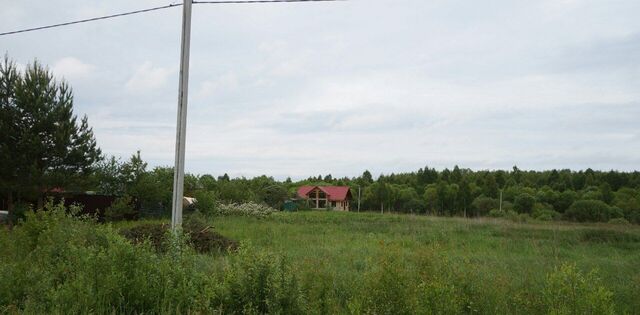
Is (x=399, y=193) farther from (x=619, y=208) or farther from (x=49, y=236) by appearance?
(x=49, y=236)

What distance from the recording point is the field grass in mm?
6512

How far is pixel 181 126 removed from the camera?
8.30m

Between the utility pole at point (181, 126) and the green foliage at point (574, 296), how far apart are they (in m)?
5.65

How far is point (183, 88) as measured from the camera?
8.41 m

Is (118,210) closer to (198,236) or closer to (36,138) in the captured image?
(36,138)

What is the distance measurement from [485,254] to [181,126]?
338 inches

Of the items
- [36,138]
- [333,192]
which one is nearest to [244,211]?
[36,138]

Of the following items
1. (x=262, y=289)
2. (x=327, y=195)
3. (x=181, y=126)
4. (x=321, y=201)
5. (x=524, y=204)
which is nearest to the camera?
(x=262, y=289)

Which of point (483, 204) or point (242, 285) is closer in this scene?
point (242, 285)

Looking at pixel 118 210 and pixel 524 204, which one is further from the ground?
pixel 524 204

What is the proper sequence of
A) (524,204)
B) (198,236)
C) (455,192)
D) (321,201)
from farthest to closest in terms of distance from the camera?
(455,192) < (321,201) < (524,204) < (198,236)

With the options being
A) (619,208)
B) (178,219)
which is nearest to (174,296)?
(178,219)

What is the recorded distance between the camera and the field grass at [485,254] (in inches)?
256

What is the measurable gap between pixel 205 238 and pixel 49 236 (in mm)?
5757
